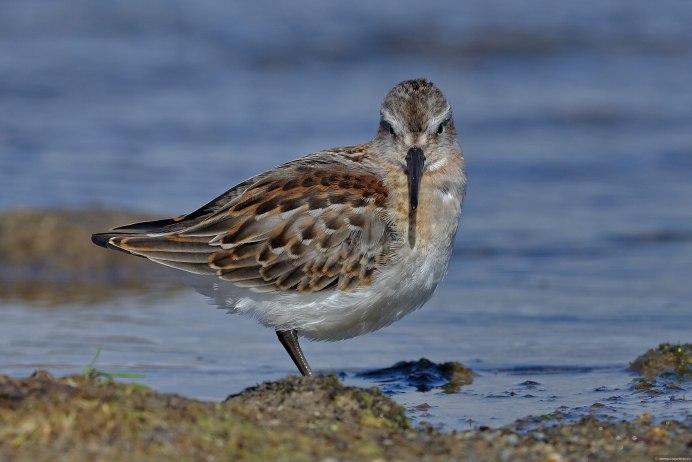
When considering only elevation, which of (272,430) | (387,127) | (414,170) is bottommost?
(272,430)

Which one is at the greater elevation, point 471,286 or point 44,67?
point 44,67

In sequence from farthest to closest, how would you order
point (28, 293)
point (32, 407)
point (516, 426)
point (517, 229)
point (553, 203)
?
point (553, 203) < point (517, 229) < point (28, 293) < point (516, 426) < point (32, 407)

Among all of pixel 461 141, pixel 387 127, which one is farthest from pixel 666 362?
pixel 461 141

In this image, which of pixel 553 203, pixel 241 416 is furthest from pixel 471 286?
pixel 241 416

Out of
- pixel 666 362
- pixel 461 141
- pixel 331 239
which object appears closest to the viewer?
pixel 331 239

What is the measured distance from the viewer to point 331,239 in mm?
6863

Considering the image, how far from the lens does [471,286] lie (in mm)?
10047

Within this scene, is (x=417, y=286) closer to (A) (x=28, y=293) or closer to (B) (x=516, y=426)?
(B) (x=516, y=426)

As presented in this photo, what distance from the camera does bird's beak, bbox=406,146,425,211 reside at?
22.2 feet

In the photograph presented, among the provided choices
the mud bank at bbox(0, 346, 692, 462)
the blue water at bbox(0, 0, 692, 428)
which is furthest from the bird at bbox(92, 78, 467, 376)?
the mud bank at bbox(0, 346, 692, 462)

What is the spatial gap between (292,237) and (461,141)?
26.5 ft

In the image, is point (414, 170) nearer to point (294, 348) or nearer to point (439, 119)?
point (439, 119)

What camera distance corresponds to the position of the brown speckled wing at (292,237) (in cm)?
679

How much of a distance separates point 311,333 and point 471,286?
10.9 feet
